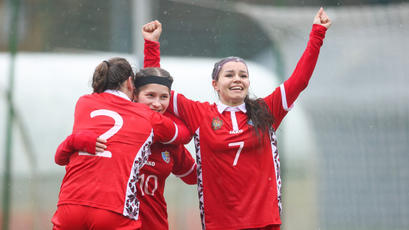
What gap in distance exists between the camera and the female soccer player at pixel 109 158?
1720 millimetres

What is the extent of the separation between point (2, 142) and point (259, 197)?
2.15 m

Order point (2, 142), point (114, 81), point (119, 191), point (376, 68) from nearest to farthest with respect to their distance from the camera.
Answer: point (119, 191) → point (114, 81) → point (2, 142) → point (376, 68)

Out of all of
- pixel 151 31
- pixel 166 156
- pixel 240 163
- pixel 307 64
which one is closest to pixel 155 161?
pixel 166 156

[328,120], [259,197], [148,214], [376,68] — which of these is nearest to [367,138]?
[328,120]

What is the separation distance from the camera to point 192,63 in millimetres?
3598

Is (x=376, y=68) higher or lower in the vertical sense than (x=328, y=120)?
higher

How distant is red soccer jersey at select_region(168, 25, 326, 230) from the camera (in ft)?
6.50

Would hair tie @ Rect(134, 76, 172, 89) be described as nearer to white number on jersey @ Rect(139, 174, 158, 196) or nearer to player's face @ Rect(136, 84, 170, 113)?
player's face @ Rect(136, 84, 170, 113)

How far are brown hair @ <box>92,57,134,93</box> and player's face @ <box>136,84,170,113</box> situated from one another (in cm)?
13

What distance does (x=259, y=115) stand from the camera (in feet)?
6.82

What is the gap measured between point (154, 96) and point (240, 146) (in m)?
0.42

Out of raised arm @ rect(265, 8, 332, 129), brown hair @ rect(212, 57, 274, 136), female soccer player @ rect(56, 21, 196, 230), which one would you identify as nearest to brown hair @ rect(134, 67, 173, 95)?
female soccer player @ rect(56, 21, 196, 230)

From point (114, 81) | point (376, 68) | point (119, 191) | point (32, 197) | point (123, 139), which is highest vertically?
point (376, 68)

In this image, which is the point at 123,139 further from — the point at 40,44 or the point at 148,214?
the point at 40,44
